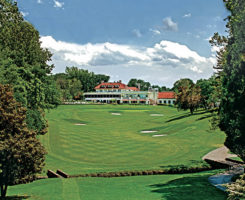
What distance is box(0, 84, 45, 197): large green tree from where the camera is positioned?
13508mm

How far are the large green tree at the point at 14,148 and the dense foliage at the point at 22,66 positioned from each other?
1077cm

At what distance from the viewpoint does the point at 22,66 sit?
3366cm

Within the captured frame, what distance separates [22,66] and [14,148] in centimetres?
2223

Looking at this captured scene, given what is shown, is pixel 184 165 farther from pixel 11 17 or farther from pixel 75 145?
pixel 11 17

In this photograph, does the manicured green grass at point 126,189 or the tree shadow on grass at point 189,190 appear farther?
the manicured green grass at point 126,189

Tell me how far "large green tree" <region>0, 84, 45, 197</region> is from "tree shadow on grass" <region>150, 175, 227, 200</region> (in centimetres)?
700

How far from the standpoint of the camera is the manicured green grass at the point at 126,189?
1455 cm

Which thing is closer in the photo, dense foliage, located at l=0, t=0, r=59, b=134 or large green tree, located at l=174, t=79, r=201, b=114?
dense foliage, located at l=0, t=0, r=59, b=134

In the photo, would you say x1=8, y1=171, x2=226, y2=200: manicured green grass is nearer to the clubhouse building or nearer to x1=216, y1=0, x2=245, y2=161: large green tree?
x1=216, y1=0, x2=245, y2=161: large green tree

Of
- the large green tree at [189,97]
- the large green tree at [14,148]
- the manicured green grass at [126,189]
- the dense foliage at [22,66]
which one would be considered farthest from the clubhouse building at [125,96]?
the large green tree at [14,148]

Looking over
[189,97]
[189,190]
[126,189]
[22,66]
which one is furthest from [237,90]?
[189,97]

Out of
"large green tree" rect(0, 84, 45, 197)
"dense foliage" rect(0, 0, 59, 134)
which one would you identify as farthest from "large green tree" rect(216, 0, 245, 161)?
"dense foliage" rect(0, 0, 59, 134)

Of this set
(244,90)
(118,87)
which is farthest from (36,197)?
(118,87)

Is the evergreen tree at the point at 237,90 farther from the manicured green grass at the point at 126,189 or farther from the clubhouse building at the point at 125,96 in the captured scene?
the clubhouse building at the point at 125,96
